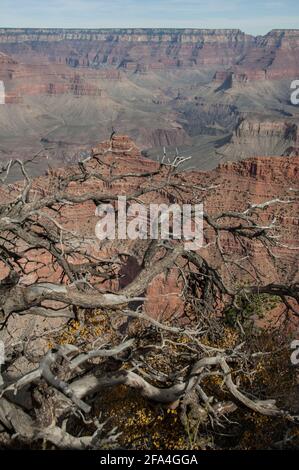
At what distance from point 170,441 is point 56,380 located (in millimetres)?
3326

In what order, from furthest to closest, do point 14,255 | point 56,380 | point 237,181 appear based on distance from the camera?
point 237,181 → point 14,255 → point 56,380

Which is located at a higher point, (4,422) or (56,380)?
(56,380)

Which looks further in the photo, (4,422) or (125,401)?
(125,401)

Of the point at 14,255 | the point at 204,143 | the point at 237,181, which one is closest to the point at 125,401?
the point at 14,255

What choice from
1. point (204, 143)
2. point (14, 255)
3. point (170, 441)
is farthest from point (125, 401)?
point (204, 143)

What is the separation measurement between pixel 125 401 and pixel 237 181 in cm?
4288

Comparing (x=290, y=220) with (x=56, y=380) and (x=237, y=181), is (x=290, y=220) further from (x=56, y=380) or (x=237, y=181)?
(x=56, y=380)

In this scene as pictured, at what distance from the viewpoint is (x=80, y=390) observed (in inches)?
376
